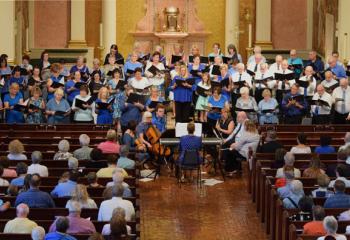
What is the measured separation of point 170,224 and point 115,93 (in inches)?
224

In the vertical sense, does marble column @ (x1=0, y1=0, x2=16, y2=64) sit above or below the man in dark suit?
above

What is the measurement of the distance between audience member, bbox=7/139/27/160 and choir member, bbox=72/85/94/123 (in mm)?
3966

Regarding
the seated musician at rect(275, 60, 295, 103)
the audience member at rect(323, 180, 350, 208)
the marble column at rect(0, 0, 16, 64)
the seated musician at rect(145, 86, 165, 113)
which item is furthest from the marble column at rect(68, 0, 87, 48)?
the audience member at rect(323, 180, 350, 208)

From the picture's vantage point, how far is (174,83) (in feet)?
75.6

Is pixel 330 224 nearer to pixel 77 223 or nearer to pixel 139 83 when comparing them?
pixel 77 223

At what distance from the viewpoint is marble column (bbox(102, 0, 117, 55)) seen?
30438mm

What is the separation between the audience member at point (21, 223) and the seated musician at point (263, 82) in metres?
10.7

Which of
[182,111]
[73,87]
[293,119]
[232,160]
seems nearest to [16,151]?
[232,160]

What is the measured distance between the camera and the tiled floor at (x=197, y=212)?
658 inches

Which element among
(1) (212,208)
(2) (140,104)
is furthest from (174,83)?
(1) (212,208)

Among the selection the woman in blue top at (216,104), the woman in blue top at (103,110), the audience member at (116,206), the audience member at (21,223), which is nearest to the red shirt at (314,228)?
the audience member at (116,206)

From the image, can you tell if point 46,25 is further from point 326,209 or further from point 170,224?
point 326,209

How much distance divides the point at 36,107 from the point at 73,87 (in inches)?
48.2

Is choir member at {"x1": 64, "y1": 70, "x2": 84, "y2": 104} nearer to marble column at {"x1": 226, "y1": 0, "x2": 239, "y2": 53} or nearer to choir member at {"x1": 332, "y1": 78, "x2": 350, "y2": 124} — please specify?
choir member at {"x1": 332, "y1": 78, "x2": 350, "y2": 124}
